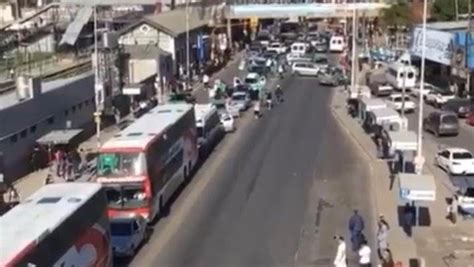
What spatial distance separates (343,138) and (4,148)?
15.3 metres

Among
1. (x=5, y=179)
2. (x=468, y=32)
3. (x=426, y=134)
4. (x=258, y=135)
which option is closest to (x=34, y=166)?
(x=5, y=179)

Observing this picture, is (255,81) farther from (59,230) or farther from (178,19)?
(59,230)

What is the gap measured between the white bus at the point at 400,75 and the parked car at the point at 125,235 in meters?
31.0

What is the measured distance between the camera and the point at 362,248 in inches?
889

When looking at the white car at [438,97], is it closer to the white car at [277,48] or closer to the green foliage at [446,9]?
the green foliage at [446,9]

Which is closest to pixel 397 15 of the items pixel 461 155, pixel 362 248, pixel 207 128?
pixel 207 128

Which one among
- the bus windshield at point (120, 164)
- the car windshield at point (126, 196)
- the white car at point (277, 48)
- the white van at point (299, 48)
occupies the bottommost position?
the white car at point (277, 48)

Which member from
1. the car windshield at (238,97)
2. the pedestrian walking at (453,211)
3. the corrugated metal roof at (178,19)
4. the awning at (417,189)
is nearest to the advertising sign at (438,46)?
the car windshield at (238,97)

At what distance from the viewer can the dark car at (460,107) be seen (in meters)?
47.2

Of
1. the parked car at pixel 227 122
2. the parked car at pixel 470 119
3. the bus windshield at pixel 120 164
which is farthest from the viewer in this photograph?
the parked car at pixel 470 119

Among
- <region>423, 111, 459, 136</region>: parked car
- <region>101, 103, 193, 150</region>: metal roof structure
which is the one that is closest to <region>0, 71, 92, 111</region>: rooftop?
<region>101, 103, 193, 150</region>: metal roof structure

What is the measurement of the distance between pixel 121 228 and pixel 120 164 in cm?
286

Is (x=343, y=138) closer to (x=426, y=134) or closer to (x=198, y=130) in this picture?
(x=426, y=134)

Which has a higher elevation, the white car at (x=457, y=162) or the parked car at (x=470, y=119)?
the white car at (x=457, y=162)
